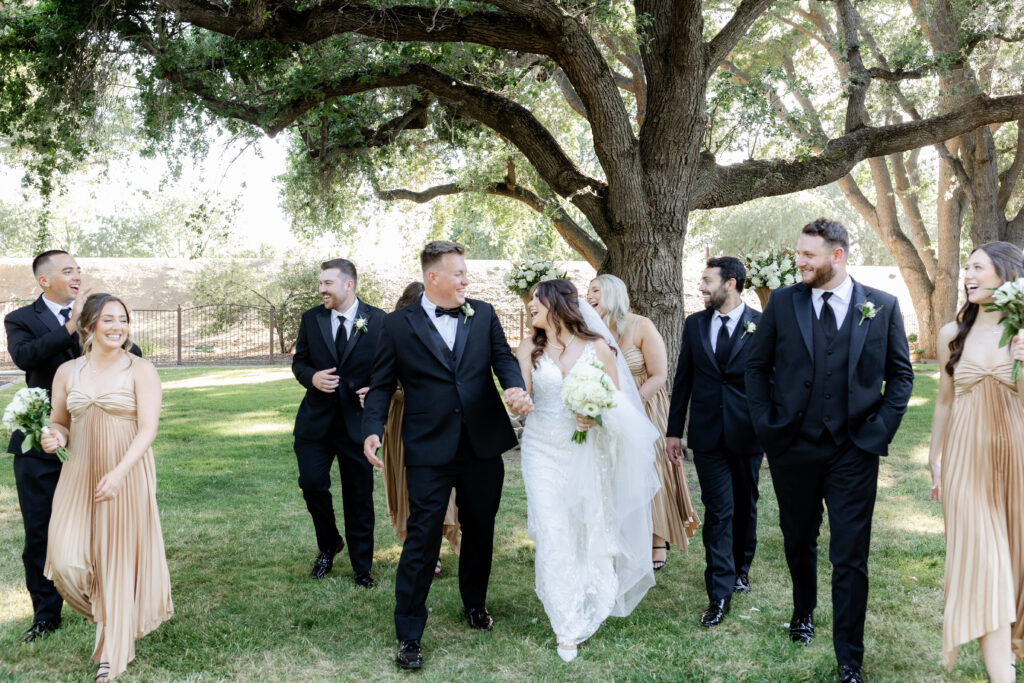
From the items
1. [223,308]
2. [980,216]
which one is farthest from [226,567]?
[223,308]

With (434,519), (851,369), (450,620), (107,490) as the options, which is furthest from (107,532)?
(851,369)

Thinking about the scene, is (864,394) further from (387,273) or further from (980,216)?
(387,273)

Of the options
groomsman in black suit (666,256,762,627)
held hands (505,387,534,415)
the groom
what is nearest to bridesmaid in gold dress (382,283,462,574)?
the groom

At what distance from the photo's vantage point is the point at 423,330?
5.43 m

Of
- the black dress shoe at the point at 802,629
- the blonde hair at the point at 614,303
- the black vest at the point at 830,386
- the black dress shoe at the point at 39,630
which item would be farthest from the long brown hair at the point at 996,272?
the black dress shoe at the point at 39,630

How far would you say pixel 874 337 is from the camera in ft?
15.7

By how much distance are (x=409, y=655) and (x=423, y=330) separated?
6.12ft

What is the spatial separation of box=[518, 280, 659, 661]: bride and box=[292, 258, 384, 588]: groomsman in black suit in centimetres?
155

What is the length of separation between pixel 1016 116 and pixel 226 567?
12240 millimetres

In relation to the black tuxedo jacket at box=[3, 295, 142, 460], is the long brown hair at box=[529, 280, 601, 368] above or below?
above

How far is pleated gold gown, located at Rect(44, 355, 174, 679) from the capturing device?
503cm

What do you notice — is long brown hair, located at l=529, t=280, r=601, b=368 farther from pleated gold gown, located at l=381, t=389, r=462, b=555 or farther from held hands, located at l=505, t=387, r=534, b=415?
pleated gold gown, located at l=381, t=389, r=462, b=555

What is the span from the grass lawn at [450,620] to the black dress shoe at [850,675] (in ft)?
0.42

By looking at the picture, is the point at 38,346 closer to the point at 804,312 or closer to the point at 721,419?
the point at 721,419
